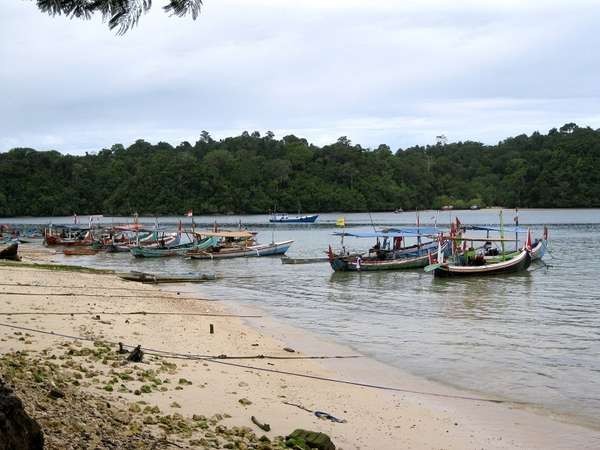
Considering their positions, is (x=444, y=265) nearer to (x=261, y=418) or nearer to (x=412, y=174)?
(x=261, y=418)

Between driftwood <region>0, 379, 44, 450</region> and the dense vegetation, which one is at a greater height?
the dense vegetation

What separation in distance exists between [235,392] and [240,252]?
3780 cm

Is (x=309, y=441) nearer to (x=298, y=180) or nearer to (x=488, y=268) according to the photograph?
(x=488, y=268)

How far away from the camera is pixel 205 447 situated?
6488mm

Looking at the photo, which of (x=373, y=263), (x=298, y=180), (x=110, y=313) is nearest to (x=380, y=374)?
(x=110, y=313)

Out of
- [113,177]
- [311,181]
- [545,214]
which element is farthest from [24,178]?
[545,214]

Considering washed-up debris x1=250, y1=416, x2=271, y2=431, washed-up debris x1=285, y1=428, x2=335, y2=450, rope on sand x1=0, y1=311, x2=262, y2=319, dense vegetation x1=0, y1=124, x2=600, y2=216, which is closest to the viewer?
washed-up debris x1=285, y1=428, x2=335, y2=450

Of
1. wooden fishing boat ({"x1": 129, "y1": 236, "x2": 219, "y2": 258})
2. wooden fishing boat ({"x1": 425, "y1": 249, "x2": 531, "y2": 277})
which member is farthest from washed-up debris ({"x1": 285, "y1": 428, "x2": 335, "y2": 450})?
wooden fishing boat ({"x1": 129, "y1": 236, "x2": 219, "y2": 258})

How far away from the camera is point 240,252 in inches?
1852

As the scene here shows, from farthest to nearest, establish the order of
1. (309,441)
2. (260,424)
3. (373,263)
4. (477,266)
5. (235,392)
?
(373,263) → (477,266) → (235,392) → (260,424) → (309,441)

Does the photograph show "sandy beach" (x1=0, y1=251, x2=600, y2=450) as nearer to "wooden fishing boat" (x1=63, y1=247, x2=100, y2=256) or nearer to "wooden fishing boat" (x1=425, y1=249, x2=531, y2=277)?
"wooden fishing boat" (x1=425, y1=249, x2=531, y2=277)

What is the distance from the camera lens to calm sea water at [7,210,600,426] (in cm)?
1273

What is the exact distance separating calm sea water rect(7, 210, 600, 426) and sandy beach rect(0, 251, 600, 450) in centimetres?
120

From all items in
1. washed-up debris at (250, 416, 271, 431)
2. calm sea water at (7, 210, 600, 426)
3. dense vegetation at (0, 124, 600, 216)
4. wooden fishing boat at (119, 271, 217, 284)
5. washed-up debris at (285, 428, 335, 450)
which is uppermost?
dense vegetation at (0, 124, 600, 216)
